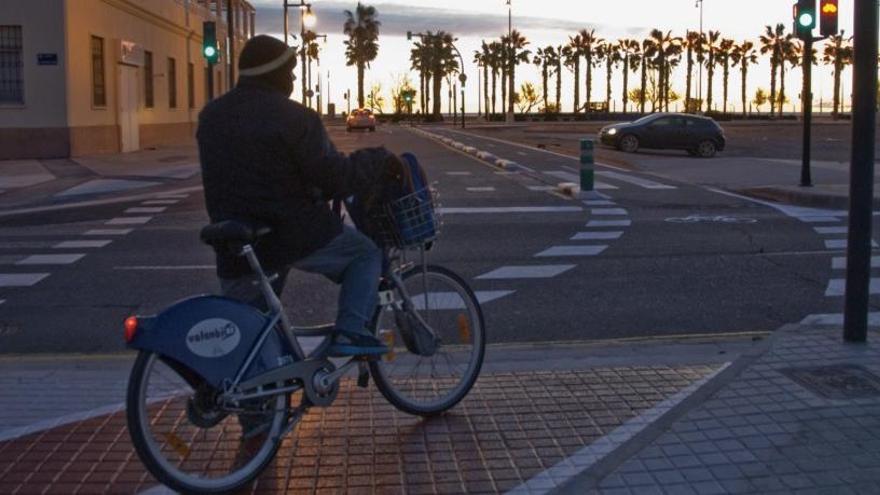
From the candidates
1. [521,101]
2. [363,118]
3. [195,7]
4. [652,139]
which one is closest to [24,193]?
A: [652,139]

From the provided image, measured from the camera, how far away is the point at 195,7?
49969mm

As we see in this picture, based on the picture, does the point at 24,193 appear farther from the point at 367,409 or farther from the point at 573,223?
the point at 367,409

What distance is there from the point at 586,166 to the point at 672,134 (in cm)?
1704

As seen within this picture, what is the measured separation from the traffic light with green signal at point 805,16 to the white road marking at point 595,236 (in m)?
6.86

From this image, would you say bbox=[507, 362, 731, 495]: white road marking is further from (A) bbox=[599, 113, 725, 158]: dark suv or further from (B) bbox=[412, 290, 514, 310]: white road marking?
(A) bbox=[599, 113, 725, 158]: dark suv

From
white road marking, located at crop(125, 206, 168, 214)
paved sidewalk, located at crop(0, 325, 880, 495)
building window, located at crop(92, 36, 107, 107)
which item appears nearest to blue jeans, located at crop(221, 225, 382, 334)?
paved sidewalk, located at crop(0, 325, 880, 495)

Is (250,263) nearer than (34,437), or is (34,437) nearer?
(250,263)

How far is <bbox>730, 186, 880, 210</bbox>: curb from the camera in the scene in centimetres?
1873

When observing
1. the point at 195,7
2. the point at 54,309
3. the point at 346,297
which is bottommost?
the point at 54,309

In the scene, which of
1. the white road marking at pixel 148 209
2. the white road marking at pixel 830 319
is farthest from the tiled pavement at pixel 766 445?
the white road marking at pixel 148 209

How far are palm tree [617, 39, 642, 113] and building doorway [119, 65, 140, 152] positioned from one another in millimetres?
88019

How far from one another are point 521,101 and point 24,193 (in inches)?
4460

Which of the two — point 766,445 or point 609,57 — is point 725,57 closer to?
point 609,57

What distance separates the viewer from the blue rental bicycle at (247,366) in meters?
4.43
